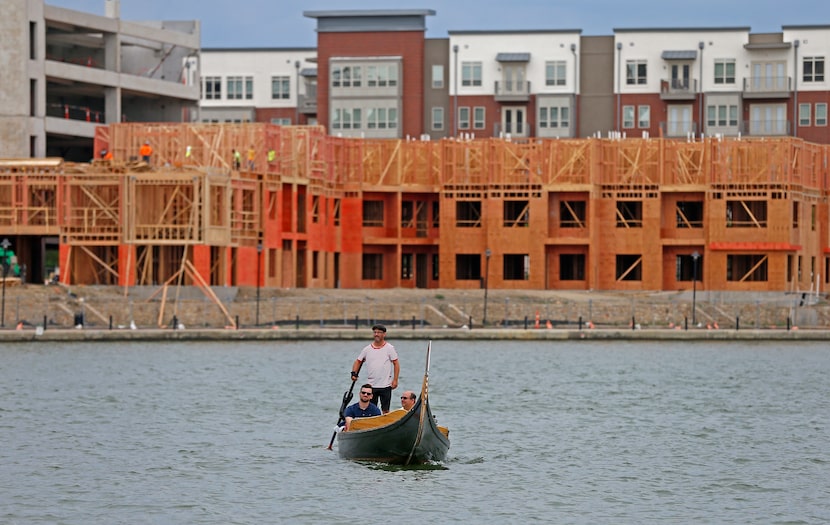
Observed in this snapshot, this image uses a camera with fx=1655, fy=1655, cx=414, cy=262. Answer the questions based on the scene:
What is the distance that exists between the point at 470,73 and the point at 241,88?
82.6 ft

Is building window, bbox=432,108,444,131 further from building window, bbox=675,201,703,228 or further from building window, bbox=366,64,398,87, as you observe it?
building window, bbox=675,201,703,228

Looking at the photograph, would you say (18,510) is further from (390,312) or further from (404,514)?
(390,312)

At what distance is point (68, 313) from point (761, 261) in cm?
4355

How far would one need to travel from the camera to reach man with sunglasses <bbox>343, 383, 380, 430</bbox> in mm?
33438

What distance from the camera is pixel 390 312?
87688 mm

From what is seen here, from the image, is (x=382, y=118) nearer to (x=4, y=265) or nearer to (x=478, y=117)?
(x=478, y=117)

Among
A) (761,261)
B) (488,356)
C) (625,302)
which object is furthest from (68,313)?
(761,261)

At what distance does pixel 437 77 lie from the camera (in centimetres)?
12669

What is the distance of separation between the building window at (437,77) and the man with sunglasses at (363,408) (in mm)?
93525

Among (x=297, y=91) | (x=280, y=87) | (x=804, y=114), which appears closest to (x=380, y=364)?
(x=804, y=114)

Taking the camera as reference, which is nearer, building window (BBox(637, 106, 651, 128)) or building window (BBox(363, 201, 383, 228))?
building window (BBox(363, 201, 383, 228))

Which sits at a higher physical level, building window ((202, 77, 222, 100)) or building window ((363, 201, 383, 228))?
building window ((202, 77, 222, 100))

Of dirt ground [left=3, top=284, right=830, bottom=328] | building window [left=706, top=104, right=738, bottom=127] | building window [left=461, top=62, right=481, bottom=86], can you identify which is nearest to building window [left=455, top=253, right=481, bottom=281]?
dirt ground [left=3, top=284, right=830, bottom=328]

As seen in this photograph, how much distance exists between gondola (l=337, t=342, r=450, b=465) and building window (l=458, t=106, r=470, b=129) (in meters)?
92.1
